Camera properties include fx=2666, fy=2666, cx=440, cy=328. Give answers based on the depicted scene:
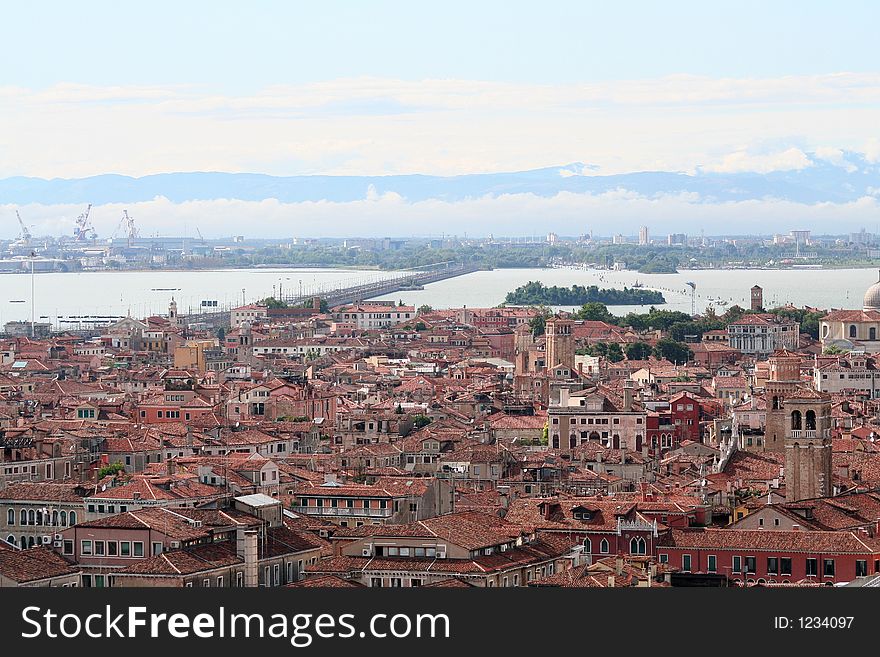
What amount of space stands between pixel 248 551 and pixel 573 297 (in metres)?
75.2

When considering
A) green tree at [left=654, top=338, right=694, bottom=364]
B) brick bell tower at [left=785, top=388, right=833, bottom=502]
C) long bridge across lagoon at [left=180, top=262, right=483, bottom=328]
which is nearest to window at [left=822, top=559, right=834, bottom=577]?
brick bell tower at [left=785, top=388, right=833, bottom=502]

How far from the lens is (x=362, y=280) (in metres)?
125

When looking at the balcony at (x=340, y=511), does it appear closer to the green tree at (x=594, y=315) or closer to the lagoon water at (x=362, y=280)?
the green tree at (x=594, y=315)

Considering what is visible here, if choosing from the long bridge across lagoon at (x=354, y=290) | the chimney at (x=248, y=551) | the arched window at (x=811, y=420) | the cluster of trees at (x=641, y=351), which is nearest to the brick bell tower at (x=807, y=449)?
the arched window at (x=811, y=420)

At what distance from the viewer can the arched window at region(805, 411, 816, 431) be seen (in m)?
19.9

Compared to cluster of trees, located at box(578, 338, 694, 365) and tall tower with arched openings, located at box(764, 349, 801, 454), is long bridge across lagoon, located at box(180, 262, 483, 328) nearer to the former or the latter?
cluster of trees, located at box(578, 338, 694, 365)

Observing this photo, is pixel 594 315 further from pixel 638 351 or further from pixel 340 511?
pixel 340 511

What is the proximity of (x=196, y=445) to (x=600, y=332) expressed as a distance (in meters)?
30.7

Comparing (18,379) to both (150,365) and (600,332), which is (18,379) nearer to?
(150,365)

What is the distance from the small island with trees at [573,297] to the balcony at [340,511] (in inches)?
2687

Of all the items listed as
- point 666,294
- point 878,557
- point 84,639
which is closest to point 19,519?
point 878,557

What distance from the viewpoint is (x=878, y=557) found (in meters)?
15.3

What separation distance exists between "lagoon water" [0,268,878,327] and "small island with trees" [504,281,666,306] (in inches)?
48.9

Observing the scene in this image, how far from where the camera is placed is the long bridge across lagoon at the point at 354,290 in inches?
2904
